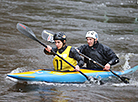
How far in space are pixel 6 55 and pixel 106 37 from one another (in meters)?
5.29

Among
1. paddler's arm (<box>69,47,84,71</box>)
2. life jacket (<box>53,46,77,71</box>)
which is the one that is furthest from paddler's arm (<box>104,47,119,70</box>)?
life jacket (<box>53,46,77,71</box>)

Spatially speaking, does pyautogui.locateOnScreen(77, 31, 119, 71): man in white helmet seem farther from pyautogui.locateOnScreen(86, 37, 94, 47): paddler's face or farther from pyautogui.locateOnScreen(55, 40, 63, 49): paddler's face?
pyautogui.locateOnScreen(55, 40, 63, 49): paddler's face

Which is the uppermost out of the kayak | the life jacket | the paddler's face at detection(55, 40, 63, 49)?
the paddler's face at detection(55, 40, 63, 49)

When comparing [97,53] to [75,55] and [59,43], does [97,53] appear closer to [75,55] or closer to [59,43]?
[75,55]

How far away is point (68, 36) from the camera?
11328 mm

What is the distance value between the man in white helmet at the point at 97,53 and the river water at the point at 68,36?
58 centimetres

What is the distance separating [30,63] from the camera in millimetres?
8023

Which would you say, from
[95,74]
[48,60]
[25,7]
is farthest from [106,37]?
[25,7]

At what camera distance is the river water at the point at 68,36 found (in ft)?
17.9

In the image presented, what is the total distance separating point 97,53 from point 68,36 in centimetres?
487

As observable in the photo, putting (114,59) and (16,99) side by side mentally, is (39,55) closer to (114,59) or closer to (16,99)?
(114,59)

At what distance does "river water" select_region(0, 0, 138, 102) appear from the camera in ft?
17.9

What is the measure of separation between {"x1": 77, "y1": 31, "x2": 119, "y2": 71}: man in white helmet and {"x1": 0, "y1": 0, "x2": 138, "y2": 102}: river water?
585mm

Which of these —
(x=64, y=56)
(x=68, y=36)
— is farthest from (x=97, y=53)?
(x=68, y=36)
